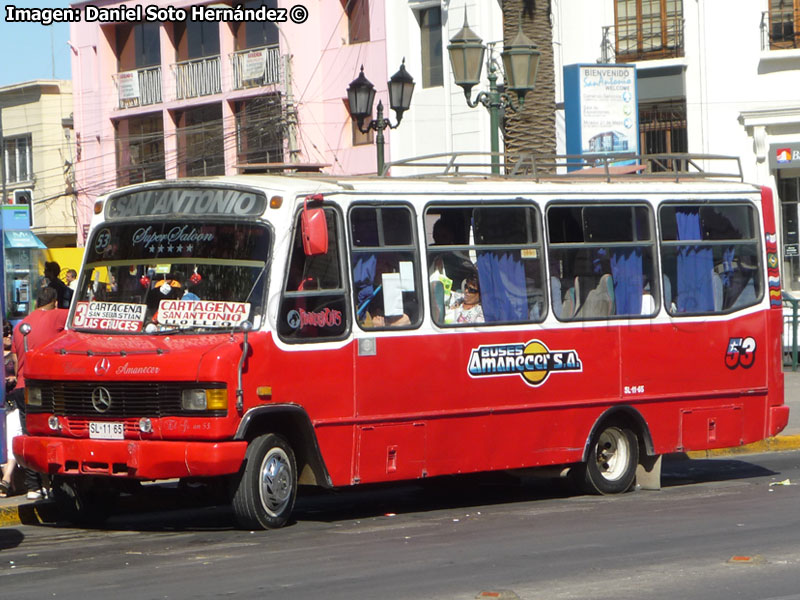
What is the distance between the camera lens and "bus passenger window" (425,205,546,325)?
11.5 meters

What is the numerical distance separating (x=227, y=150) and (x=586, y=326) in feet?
101

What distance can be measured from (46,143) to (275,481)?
149 feet

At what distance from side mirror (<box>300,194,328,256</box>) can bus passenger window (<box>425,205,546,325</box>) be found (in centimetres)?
128

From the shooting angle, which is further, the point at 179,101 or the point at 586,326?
the point at 179,101

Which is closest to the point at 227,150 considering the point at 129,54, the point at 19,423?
the point at 129,54

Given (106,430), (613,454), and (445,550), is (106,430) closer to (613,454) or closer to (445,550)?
(445,550)

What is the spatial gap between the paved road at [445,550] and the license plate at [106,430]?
712mm

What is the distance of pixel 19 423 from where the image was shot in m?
12.5

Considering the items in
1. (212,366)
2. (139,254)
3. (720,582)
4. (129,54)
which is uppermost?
(129,54)

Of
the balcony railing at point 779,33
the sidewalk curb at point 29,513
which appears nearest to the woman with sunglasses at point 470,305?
the sidewalk curb at point 29,513

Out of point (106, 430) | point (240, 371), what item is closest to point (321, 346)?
point (240, 371)

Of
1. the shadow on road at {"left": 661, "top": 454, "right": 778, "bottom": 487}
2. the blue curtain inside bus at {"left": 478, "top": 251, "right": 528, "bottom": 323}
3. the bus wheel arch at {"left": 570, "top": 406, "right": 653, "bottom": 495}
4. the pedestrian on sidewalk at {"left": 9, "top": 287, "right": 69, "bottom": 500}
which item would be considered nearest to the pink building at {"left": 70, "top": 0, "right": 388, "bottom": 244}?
the shadow on road at {"left": 661, "top": 454, "right": 778, "bottom": 487}

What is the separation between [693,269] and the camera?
13.1 m

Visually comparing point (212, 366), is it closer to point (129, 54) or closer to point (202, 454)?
point (202, 454)
